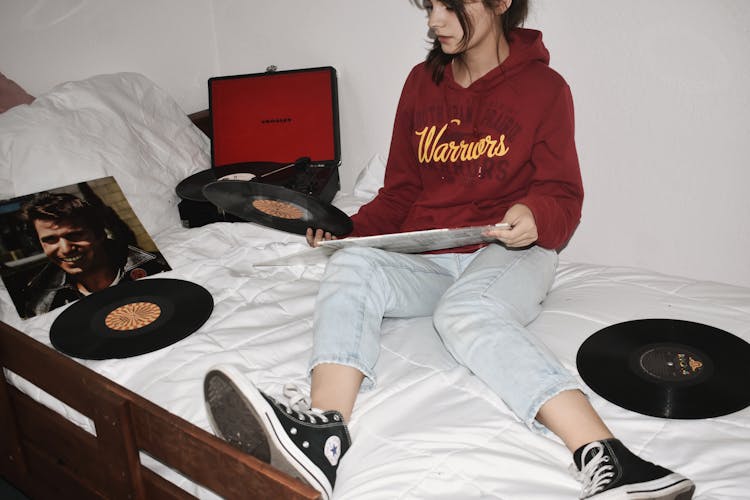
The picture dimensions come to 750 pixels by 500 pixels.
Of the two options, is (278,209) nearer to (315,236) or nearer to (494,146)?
(315,236)

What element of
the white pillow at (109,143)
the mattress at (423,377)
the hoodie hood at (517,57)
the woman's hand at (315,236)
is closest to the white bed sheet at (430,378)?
the mattress at (423,377)

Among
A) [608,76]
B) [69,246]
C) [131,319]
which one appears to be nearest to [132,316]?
[131,319]

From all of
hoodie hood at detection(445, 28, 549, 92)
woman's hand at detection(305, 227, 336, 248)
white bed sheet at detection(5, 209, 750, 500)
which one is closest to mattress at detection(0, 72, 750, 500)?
white bed sheet at detection(5, 209, 750, 500)

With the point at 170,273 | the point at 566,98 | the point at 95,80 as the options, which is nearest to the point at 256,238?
the point at 170,273

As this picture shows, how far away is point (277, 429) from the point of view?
765 millimetres

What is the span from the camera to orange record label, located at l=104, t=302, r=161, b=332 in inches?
44.6

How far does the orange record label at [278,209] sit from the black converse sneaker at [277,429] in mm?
429

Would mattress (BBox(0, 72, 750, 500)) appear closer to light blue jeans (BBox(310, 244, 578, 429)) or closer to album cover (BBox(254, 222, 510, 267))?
light blue jeans (BBox(310, 244, 578, 429))

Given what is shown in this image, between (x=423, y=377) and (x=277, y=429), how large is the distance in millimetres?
276

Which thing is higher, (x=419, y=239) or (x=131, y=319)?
(x=419, y=239)

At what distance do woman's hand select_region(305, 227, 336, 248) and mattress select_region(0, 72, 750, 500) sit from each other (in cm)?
11

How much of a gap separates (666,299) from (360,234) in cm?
56

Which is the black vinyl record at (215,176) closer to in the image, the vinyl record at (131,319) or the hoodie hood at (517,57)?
the vinyl record at (131,319)

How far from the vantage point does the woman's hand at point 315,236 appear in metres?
1.18
